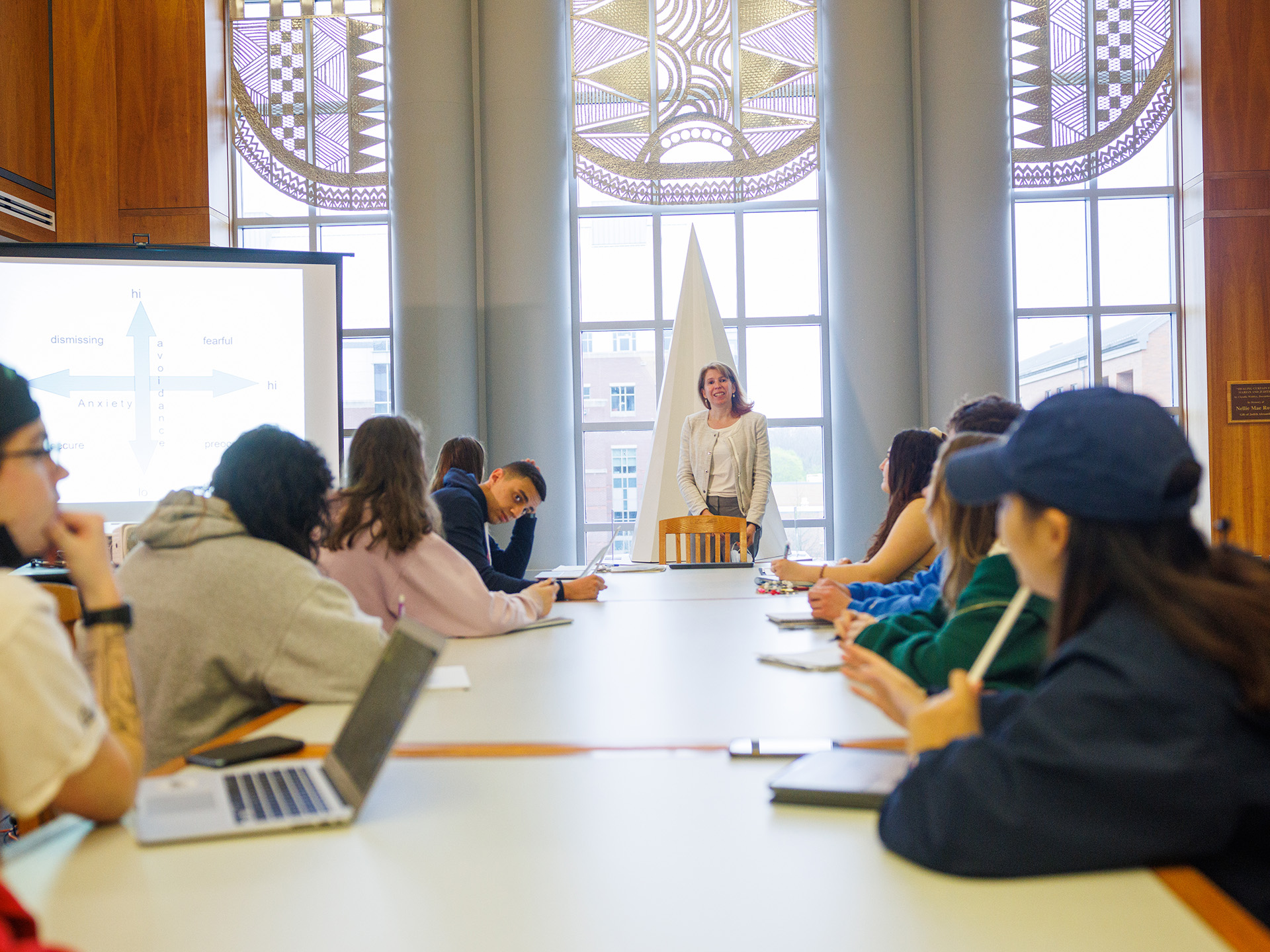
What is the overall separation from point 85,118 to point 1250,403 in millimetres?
6993

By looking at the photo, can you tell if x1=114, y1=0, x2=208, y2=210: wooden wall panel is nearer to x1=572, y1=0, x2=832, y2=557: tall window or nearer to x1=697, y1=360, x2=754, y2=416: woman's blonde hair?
x1=572, y1=0, x2=832, y2=557: tall window

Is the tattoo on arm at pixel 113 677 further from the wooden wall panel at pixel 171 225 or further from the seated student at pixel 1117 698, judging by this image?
the wooden wall panel at pixel 171 225

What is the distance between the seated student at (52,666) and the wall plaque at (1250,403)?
6127 mm

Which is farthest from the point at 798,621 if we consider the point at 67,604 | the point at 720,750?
the point at 67,604

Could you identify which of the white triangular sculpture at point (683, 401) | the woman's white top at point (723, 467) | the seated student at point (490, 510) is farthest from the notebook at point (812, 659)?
the white triangular sculpture at point (683, 401)

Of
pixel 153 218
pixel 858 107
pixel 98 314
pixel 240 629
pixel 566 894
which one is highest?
pixel 858 107

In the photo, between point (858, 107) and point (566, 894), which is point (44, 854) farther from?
point (858, 107)

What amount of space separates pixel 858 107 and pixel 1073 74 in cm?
133

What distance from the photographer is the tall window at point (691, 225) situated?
605 centimetres

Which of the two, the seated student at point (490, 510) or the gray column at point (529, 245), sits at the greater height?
the gray column at point (529, 245)

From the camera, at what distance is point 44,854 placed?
3.25ft

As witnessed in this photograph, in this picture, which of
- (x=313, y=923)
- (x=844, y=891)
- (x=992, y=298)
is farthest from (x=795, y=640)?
(x=992, y=298)

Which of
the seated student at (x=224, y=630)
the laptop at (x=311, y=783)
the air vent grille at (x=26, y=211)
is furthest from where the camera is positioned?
the air vent grille at (x=26, y=211)

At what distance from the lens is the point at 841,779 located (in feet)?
3.68
